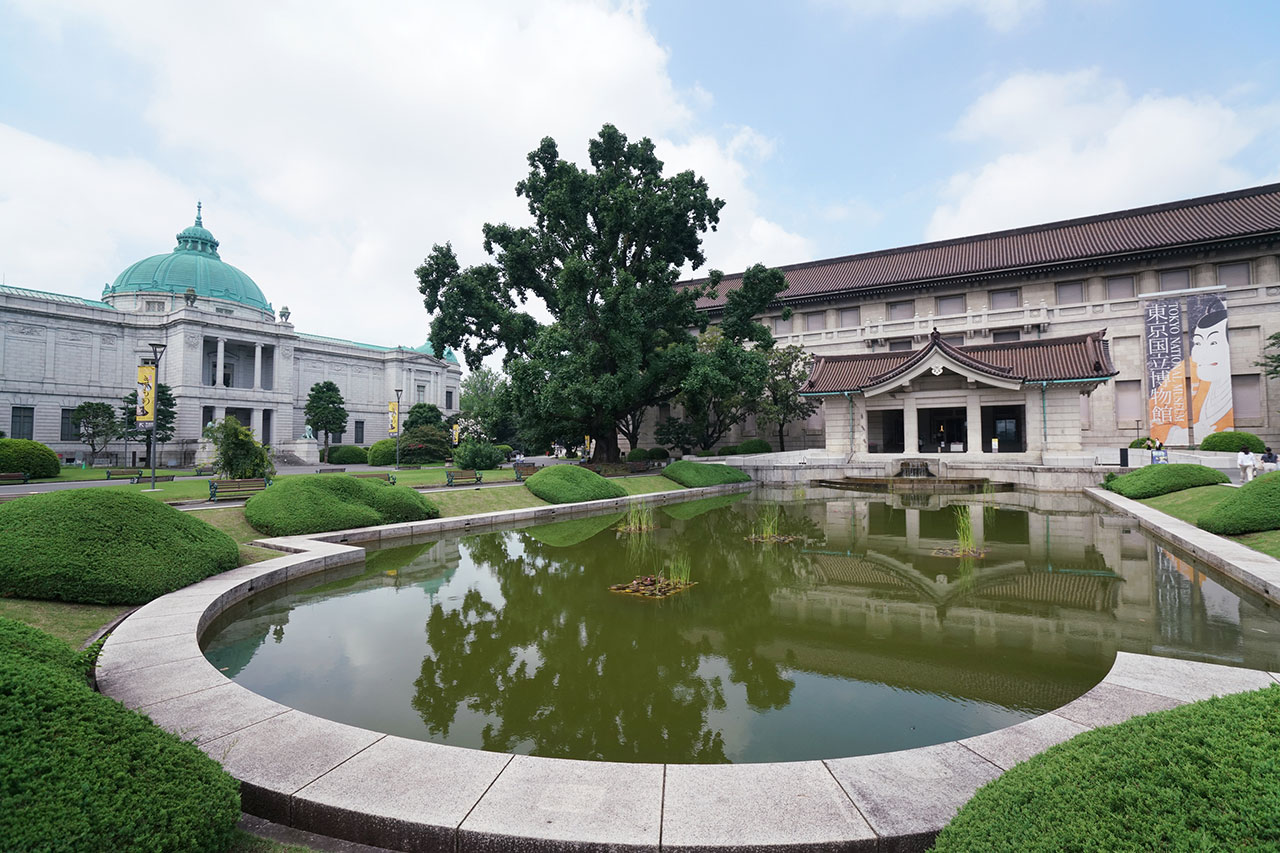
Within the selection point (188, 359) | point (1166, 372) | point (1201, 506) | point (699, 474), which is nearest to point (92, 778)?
point (1201, 506)

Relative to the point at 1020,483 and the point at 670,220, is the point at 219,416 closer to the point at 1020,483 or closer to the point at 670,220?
the point at 670,220

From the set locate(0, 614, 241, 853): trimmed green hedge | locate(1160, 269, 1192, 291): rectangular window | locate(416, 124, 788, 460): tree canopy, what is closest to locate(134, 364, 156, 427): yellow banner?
locate(416, 124, 788, 460): tree canopy

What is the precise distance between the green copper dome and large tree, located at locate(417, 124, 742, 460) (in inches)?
1998

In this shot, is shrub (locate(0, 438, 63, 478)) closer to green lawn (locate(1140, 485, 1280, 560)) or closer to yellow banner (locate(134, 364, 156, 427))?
yellow banner (locate(134, 364, 156, 427))

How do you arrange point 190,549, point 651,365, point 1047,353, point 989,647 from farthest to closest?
point 1047,353
point 651,365
point 190,549
point 989,647

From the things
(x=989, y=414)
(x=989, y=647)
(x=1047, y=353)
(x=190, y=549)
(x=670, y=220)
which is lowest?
(x=989, y=647)

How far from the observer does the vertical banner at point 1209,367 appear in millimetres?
30078

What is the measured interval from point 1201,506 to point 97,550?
20.9 metres

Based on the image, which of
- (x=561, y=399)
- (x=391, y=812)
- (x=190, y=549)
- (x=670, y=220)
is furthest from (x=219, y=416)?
(x=391, y=812)

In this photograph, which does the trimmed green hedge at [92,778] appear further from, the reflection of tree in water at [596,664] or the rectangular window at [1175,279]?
the rectangular window at [1175,279]

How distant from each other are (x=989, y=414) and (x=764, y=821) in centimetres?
4129

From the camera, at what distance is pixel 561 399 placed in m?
24.6

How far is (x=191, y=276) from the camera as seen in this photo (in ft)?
202

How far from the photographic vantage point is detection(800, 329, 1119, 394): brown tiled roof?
2820 centimetres
